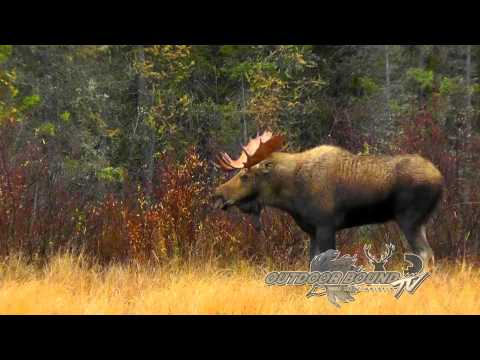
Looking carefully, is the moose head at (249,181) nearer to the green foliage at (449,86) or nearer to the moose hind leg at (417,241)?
the moose hind leg at (417,241)

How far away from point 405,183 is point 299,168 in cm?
124

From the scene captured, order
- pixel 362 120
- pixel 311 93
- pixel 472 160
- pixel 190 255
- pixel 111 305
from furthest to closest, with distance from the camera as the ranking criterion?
pixel 311 93 < pixel 362 120 < pixel 472 160 < pixel 190 255 < pixel 111 305

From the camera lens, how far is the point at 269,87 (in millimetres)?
16766

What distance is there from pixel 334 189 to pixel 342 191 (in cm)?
9

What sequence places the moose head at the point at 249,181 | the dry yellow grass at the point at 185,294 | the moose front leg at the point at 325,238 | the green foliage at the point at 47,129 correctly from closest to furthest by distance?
the dry yellow grass at the point at 185,294 < the moose front leg at the point at 325,238 < the moose head at the point at 249,181 < the green foliage at the point at 47,129

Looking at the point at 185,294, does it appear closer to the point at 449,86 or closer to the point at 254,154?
the point at 254,154

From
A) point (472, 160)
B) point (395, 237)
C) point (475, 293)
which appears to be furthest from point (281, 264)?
point (472, 160)

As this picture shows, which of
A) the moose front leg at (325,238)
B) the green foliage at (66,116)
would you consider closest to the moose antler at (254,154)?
the moose front leg at (325,238)

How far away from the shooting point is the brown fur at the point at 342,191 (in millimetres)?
8742

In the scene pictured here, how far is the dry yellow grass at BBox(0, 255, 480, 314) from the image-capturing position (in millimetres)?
8078

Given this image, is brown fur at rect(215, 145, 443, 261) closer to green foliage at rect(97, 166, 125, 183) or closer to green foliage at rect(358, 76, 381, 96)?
green foliage at rect(97, 166, 125, 183)

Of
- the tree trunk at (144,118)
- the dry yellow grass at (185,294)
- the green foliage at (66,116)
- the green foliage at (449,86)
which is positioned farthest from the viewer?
the green foliage at (449,86)

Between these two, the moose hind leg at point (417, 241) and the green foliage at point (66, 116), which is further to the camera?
the green foliage at point (66, 116)

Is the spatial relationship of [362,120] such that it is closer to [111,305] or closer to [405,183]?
[405,183]
